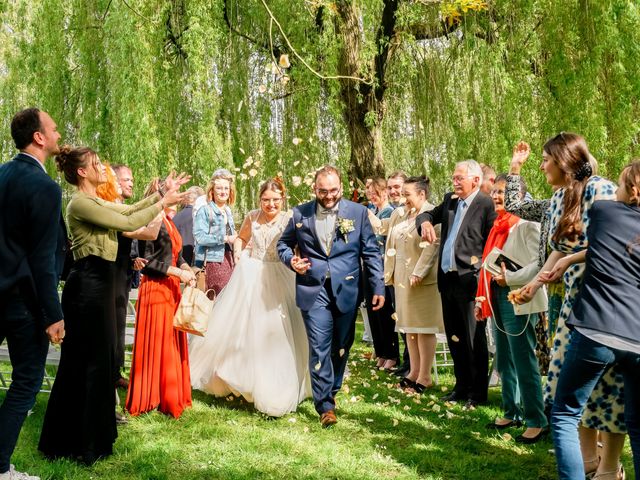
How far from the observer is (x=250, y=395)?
19.1 feet

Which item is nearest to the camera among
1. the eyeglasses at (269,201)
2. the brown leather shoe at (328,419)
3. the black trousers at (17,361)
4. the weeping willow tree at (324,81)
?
the black trousers at (17,361)

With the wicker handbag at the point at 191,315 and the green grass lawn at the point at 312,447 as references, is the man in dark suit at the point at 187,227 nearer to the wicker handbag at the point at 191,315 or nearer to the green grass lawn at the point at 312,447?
the green grass lawn at the point at 312,447

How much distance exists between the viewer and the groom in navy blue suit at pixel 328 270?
5535 millimetres

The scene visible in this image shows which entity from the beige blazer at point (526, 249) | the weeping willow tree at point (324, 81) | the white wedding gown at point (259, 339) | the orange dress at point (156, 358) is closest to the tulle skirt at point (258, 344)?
the white wedding gown at point (259, 339)

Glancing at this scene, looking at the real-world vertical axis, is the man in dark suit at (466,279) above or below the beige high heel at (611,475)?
above

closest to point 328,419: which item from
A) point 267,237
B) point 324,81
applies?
point 267,237

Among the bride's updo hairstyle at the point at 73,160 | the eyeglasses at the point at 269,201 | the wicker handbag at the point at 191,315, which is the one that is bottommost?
the wicker handbag at the point at 191,315

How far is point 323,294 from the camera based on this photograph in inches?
220

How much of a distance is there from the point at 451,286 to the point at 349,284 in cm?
101

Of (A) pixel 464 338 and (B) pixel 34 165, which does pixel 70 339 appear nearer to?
(B) pixel 34 165

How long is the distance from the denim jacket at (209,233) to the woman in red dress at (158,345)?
1.84 m

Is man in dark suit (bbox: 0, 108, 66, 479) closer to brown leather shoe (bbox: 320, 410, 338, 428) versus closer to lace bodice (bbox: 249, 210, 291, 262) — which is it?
brown leather shoe (bbox: 320, 410, 338, 428)

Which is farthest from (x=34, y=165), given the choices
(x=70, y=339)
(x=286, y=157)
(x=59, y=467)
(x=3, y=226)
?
(x=286, y=157)

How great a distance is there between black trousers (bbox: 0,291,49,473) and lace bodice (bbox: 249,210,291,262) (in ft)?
8.55
